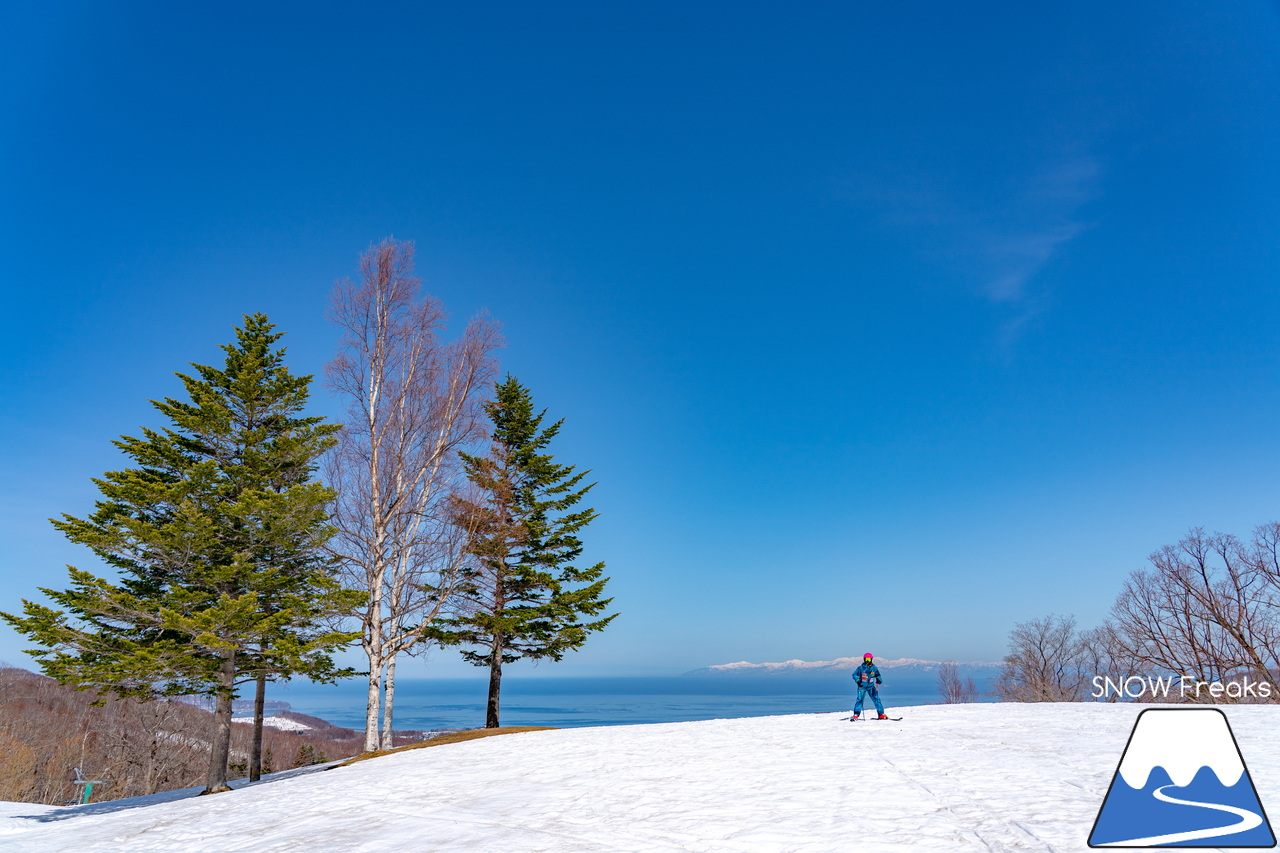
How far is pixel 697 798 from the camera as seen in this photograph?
28.3 ft

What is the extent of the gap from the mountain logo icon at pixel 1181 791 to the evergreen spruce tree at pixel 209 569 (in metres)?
17.3

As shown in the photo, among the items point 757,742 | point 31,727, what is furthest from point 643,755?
point 31,727

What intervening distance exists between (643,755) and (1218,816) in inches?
379

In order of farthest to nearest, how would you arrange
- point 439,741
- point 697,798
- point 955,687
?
point 955,687, point 439,741, point 697,798

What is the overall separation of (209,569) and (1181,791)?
21.1m

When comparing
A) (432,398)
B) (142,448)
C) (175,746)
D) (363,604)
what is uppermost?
(432,398)

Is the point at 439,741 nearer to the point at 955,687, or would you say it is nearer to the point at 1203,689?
the point at 1203,689

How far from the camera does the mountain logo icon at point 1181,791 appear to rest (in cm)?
535

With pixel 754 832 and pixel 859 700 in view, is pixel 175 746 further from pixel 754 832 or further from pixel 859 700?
pixel 754 832

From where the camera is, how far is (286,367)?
71.6 feet

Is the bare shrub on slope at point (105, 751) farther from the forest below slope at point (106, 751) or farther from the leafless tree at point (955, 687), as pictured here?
the leafless tree at point (955, 687)

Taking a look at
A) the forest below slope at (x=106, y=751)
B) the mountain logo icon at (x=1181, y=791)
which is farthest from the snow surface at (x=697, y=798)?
the forest below slope at (x=106, y=751)

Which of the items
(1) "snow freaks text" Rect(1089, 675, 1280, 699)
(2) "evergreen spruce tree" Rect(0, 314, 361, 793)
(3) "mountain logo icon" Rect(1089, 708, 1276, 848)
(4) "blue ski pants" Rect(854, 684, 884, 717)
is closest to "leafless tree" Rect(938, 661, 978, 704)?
(1) "snow freaks text" Rect(1089, 675, 1280, 699)

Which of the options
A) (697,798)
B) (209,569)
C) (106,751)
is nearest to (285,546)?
(209,569)
